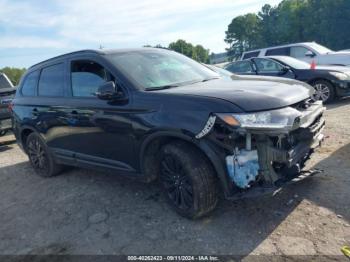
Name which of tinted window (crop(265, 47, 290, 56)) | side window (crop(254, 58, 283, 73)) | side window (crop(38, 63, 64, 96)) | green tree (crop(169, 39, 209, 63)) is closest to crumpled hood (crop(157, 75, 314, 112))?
side window (crop(38, 63, 64, 96))

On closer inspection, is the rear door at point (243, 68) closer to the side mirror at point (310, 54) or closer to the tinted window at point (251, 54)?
the side mirror at point (310, 54)

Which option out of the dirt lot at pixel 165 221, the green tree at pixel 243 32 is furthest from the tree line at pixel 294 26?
the dirt lot at pixel 165 221

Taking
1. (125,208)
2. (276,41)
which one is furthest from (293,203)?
(276,41)

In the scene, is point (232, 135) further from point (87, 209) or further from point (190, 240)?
point (87, 209)

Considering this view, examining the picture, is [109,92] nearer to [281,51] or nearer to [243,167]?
[243,167]

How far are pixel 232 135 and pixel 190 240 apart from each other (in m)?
1.09

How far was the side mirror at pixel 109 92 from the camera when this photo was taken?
3826mm

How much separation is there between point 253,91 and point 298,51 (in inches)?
476

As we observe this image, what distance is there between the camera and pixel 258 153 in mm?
3193

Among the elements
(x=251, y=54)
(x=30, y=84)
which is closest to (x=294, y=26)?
(x=251, y=54)

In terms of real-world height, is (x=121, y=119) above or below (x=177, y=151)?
above

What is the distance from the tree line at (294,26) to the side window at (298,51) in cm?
3593

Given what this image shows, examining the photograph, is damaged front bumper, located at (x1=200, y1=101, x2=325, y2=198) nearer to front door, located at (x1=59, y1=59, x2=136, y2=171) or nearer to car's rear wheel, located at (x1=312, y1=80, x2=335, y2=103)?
front door, located at (x1=59, y1=59, x2=136, y2=171)

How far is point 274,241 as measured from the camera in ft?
10.6
